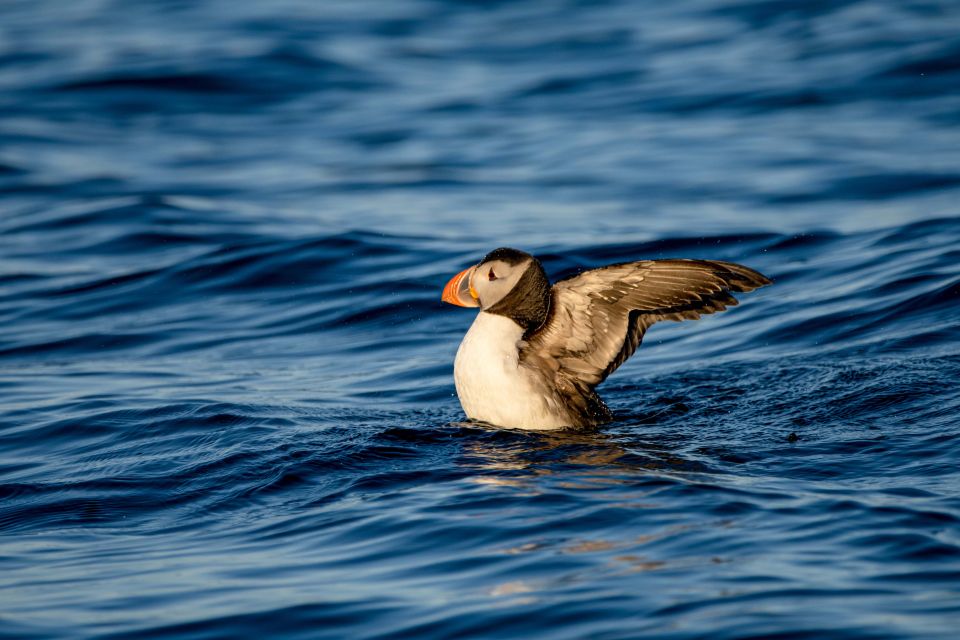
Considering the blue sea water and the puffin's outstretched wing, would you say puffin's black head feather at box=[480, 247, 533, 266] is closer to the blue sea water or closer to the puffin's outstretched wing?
the puffin's outstretched wing

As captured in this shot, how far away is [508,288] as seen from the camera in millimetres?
6633

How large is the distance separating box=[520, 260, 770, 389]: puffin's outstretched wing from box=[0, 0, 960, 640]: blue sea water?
405mm

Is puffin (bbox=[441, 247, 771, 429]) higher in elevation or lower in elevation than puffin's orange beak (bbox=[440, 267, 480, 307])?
lower

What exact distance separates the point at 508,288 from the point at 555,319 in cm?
34

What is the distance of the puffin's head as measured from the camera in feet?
21.7

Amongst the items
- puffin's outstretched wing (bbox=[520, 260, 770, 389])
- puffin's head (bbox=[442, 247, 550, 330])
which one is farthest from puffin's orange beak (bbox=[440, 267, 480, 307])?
puffin's outstretched wing (bbox=[520, 260, 770, 389])

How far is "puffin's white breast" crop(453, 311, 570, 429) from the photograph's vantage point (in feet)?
21.8

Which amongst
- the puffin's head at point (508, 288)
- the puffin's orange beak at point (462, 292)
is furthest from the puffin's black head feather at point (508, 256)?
the puffin's orange beak at point (462, 292)

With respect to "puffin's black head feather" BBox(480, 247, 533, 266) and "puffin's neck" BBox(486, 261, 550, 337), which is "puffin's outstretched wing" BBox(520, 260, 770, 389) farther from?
"puffin's black head feather" BBox(480, 247, 533, 266)

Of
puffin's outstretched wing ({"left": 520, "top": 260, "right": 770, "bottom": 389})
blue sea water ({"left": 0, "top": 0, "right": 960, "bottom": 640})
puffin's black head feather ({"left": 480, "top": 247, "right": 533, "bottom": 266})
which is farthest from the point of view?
puffin's outstretched wing ({"left": 520, "top": 260, "right": 770, "bottom": 389})

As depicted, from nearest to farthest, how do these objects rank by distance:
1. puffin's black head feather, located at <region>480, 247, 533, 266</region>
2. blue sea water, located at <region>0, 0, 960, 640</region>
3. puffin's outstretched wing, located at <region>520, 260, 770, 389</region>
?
blue sea water, located at <region>0, 0, 960, 640</region>
puffin's black head feather, located at <region>480, 247, 533, 266</region>
puffin's outstretched wing, located at <region>520, 260, 770, 389</region>

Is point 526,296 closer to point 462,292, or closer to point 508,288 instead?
point 508,288

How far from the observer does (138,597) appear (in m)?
5.01

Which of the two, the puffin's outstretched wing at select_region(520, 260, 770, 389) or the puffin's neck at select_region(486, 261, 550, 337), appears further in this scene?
the puffin's outstretched wing at select_region(520, 260, 770, 389)
